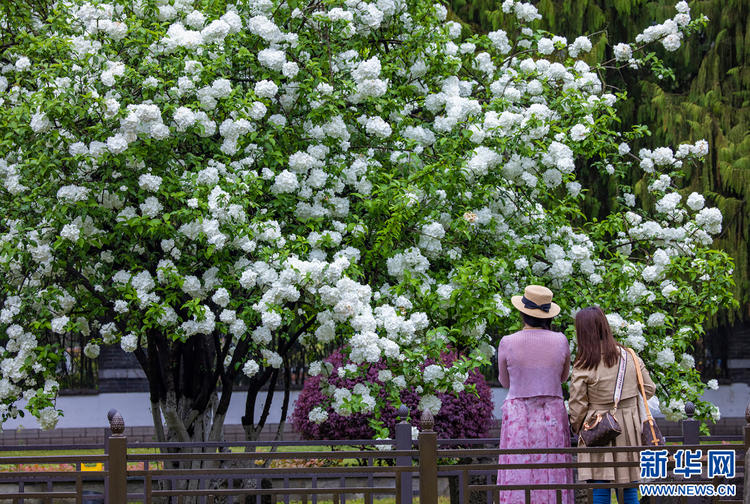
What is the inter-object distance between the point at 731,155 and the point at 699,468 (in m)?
7.15

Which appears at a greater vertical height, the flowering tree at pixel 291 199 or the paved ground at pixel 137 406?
the flowering tree at pixel 291 199

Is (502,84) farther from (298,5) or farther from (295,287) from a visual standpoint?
(295,287)

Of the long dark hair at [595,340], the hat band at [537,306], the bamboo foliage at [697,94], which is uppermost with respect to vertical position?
the bamboo foliage at [697,94]

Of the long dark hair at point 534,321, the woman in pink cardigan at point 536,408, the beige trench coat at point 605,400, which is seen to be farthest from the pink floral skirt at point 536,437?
the long dark hair at point 534,321

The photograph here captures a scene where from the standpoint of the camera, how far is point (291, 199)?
224 inches

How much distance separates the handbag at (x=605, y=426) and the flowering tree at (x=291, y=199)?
105 centimetres

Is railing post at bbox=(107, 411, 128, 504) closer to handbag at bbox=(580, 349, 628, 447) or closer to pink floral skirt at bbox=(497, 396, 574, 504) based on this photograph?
pink floral skirt at bbox=(497, 396, 574, 504)

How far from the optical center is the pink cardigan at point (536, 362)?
14.1 feet

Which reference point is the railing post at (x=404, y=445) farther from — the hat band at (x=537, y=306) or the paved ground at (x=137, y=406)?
the paved ground at (x=137, y=406)

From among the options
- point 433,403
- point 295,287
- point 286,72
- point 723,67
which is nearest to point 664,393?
point 433,403

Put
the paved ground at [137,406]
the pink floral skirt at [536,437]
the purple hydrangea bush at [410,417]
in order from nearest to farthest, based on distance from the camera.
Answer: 1. the pink floral skirt at [536,437]
2. the purple hydrangea bush at [410,417]
3. the paved ground at [137,406]

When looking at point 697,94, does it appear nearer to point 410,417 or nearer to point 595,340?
point 410,417

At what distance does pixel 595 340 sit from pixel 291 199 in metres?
2.51

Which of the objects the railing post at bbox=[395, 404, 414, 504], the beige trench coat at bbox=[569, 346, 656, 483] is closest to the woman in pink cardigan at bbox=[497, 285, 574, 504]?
the beige trench coat at bbox=[569, 346, 656, 483]
